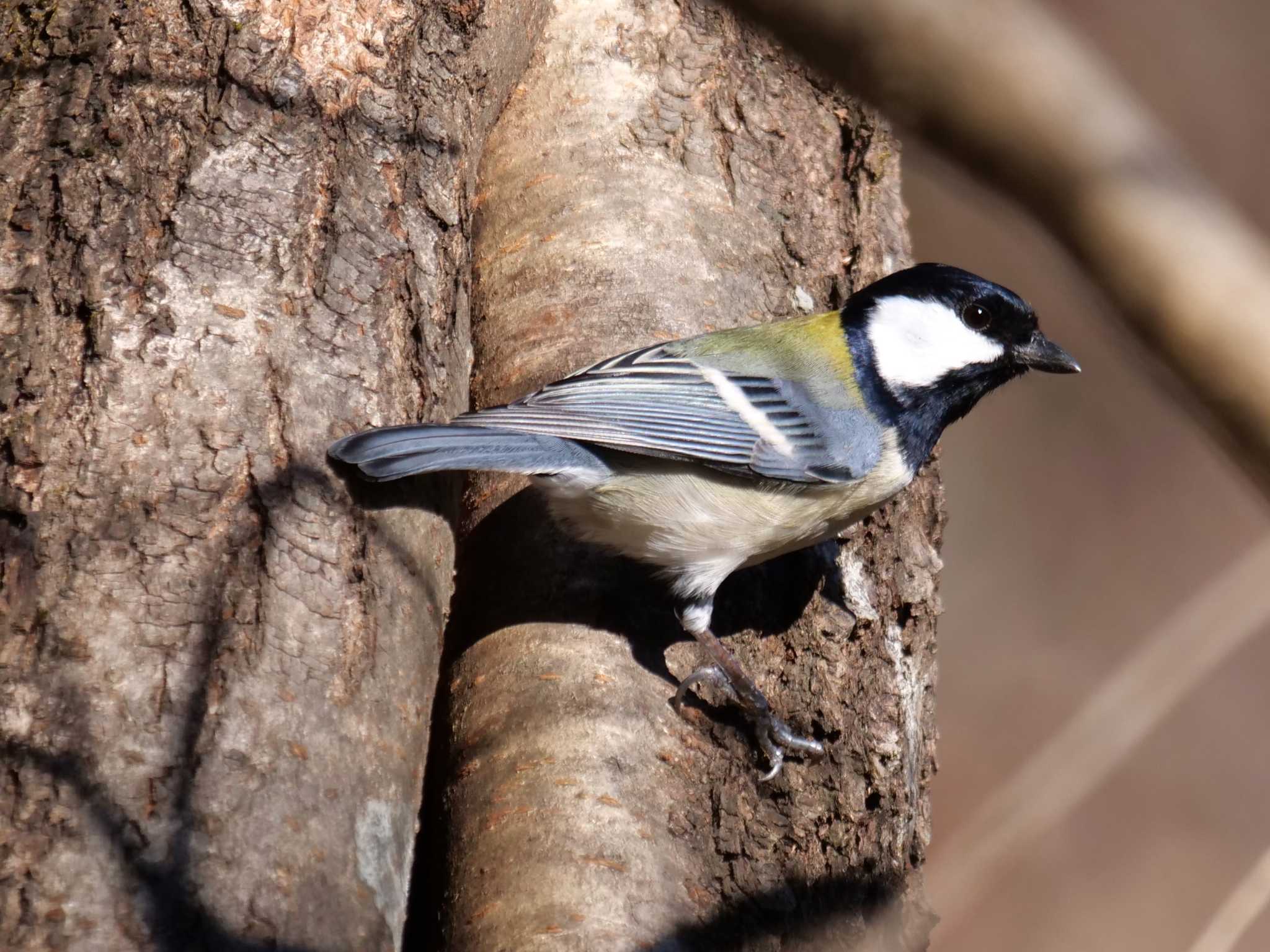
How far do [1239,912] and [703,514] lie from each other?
1420mm

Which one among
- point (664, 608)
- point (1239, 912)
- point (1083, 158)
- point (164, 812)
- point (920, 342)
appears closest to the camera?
point (1083, 158)

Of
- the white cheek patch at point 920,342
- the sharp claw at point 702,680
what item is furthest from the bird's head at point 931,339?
the sharp claw at point 702,680

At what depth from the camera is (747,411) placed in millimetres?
2723

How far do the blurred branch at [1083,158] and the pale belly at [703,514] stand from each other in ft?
6.23

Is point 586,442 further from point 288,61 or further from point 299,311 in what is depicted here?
point 288,61

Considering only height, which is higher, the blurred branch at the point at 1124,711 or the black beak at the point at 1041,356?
the black beak at the point at 1041,356

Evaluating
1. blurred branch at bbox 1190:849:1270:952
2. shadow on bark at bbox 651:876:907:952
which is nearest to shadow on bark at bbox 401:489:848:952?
shadow on bark at bbox 651:876:907:952

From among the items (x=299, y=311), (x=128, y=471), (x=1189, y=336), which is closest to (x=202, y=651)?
(x=128, y=471)

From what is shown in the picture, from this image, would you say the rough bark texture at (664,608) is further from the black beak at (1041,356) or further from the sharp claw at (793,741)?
the black beak at (1041,356)

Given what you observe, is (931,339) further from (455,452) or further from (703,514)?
(455,452)

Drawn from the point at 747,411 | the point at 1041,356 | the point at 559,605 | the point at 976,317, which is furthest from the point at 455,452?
the point at 1041,356

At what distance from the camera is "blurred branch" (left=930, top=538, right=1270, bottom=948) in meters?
1.79

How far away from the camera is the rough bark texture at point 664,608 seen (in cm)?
205

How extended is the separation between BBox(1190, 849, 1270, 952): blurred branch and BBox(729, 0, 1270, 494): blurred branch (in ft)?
2.87
